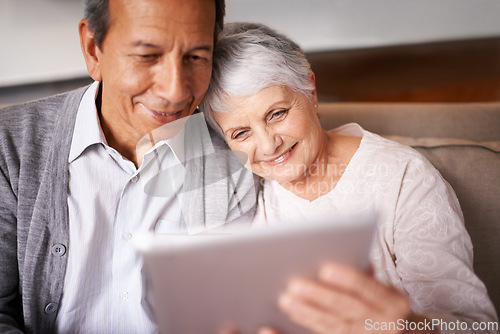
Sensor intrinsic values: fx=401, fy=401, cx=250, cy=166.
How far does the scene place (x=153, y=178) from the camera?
0.87 metres

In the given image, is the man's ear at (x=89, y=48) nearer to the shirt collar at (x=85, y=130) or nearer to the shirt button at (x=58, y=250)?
the shirt collar at (x=85, y=130)

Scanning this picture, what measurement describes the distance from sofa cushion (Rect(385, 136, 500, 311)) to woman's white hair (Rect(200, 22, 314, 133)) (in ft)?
1.29

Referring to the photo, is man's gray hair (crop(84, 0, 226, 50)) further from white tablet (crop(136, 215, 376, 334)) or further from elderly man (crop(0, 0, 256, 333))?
white tablet (crop(136, 215, 376, 334))

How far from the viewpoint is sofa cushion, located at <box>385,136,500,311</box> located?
0.88 metres

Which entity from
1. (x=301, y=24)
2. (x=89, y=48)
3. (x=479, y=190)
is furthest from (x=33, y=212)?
(x=479, y=190)

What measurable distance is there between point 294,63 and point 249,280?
51cm

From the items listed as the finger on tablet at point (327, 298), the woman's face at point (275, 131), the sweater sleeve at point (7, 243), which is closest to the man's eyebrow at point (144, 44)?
the woman's face at point (275, 131)

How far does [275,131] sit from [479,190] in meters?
0.50

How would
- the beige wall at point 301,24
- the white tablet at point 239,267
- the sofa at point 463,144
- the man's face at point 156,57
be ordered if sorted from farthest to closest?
the sofa at point 463,144
the beige wall at point 301,24
the man's face at point 156,57
the white tablet at point 239,267

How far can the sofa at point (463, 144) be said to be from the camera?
0.90 metres

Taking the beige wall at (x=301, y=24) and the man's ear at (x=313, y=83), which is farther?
the man's ear at (x=313, y=83)

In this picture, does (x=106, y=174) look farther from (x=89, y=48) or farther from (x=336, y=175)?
(x=336, y=175)

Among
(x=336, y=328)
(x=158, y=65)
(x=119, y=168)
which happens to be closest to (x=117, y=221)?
(x=119, y=168)

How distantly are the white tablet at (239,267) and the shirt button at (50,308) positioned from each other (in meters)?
0.30
